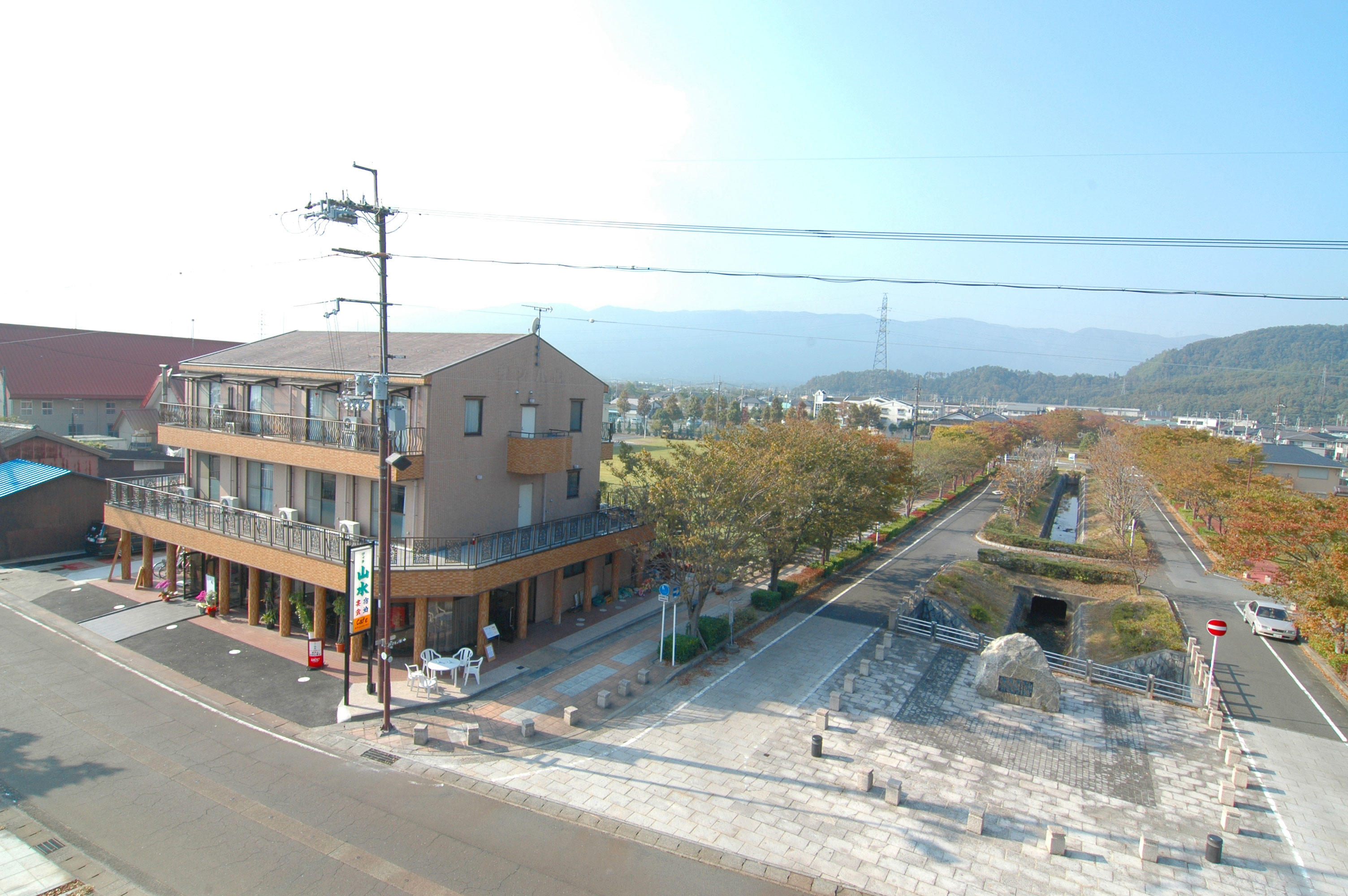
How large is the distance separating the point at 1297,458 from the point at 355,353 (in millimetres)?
65834

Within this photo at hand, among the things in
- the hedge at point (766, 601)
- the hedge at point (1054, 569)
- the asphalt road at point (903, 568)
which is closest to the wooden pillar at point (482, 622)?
the hedge at point (766, 601)

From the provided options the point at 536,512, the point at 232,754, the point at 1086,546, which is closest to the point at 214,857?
the point at 232,754

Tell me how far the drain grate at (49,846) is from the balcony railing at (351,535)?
667cm

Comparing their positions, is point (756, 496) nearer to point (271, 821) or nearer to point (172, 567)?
point (271, 821)

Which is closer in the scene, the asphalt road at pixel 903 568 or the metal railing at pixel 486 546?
the metal railing at pixel 486 546

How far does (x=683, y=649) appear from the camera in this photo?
1867 centimetres

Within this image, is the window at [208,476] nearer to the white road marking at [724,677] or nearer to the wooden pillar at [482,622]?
the wooden pillar at [482,622]

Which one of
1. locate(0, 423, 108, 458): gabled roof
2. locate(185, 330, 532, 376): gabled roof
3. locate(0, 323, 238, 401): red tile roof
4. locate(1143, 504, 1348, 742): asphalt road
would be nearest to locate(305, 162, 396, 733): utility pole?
locate(185, 330, 532, 376): gabled roof

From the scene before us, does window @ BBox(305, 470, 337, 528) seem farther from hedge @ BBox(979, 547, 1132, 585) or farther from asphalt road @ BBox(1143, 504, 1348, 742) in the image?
hedge @ BBox(979, 547, 1132, 585)

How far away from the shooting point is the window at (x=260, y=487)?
22078 millimetres

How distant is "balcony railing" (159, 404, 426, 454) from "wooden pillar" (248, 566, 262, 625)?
412 cm

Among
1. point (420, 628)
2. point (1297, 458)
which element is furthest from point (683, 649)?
point (1297, 458)

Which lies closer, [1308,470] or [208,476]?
[208,476]

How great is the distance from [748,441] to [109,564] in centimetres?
2552
